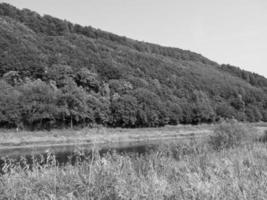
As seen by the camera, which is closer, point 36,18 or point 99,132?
point 99,132

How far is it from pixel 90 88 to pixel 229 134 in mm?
49952

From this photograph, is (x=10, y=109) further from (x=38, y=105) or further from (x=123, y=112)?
(x=123, y=112)

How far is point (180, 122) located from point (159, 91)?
49.4 ft

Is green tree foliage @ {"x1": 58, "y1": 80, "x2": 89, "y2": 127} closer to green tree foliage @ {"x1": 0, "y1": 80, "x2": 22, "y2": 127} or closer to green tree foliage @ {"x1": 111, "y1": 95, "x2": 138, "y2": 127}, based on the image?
green tree foliage @ {"x1": 0, "y1": 80, "x2": 22, "y2": 127}

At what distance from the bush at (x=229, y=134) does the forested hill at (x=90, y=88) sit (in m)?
29.9

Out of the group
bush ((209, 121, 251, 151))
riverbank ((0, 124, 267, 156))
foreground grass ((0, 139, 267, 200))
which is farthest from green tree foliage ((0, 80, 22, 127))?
foreground grass ((0, 139, 267, 200))

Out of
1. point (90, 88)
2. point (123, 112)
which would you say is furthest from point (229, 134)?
point (90, 88)

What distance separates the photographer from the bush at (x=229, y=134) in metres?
19.8

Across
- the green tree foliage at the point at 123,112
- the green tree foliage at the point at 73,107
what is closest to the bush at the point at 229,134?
the green tree foliage at the point at 73,107

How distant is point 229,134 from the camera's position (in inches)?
787

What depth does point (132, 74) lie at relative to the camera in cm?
8950

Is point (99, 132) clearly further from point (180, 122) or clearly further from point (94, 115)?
point (180, 122)

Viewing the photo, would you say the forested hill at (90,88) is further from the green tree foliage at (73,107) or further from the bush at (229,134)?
the bush at (229,134)

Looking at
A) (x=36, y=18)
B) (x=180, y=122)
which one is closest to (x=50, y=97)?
(x=180, y=122)
